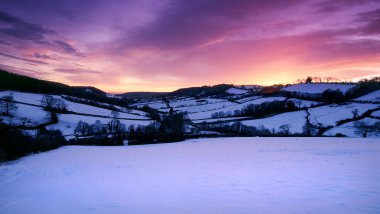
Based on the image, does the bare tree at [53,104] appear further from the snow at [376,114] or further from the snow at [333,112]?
the snow at [376,114]

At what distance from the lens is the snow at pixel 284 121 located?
240 ft

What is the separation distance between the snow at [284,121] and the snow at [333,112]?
3.45 m

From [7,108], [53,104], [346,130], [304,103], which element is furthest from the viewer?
[304,103]

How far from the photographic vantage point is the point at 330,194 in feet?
41.8

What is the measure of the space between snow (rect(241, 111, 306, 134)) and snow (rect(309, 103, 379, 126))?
11.3ft

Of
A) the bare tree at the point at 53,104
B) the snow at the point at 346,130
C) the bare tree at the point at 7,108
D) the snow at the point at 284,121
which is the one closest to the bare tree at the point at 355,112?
the snow at the point at 346,130

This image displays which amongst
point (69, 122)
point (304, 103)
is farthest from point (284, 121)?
point (69, 122)

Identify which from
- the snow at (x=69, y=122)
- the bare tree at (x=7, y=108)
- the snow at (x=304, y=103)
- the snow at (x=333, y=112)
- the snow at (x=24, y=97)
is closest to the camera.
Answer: the snow at (x=69, y=122)

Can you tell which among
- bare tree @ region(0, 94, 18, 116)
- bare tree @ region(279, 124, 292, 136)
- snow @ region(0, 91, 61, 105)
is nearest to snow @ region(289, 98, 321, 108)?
bare tree @ region(279, 124, 292, 136)

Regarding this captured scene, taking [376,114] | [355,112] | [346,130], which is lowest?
[346,130]

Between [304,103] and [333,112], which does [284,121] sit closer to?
[333,112]

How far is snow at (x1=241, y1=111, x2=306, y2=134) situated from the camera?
7319 centimetres

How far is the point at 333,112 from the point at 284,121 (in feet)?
57.5

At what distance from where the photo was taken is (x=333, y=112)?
84688 mm
